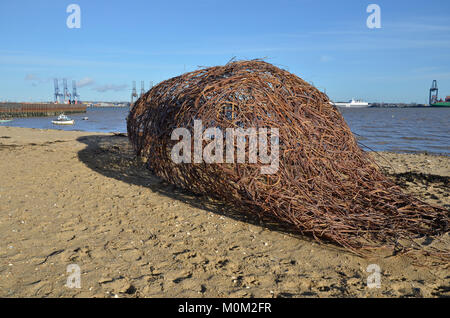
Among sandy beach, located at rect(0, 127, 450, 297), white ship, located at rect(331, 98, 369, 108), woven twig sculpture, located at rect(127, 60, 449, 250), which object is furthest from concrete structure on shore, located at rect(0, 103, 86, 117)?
white ship, located at rect(331, 98, 369, 108)

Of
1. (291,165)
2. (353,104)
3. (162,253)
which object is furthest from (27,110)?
(353,104)

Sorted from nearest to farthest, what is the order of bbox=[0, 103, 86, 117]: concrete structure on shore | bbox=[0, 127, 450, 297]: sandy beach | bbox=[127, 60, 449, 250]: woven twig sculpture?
bbox=[0, 127, 450, 297]: sandy beach → bbox=[127, 60, 449, 250]: woven twig sculpture → bbox=[0, 103, 86, 117]: concrete structure on shore

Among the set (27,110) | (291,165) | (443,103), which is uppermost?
(443,103)

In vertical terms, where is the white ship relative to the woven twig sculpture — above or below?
above

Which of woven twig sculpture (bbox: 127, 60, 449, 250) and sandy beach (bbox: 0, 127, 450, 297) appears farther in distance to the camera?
woven twig sculpture (bbox: 127, 60, 449, 250)

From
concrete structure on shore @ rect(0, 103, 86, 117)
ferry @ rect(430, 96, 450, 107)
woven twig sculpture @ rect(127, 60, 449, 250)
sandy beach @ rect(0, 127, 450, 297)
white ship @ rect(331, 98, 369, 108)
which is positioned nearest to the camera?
sandy beach @ rect(0, 127, 450, 297)

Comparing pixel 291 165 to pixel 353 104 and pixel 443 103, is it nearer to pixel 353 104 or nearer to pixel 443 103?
pixel 443 103

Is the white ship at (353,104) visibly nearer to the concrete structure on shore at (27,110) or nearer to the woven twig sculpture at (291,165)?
the concrete structure on shore at (27,110)

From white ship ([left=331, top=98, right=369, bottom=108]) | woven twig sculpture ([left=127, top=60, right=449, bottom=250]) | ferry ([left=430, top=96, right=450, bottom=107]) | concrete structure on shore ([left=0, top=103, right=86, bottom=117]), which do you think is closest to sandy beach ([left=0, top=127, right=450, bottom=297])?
woven twig sculpture ([left=127, top=60, right=449, bottom=250])

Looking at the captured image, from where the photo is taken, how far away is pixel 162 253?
Result: 11.8ft

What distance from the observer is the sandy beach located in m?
2.94

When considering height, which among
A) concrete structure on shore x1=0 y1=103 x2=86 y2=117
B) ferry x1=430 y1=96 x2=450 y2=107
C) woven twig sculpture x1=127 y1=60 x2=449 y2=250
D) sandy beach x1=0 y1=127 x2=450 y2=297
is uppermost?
ferry x1=430 y1=96 x2=450 y2=107

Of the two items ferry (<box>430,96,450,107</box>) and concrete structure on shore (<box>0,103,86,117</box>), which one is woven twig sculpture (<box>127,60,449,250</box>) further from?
ferry (<box>430,96,450,107</box>)
